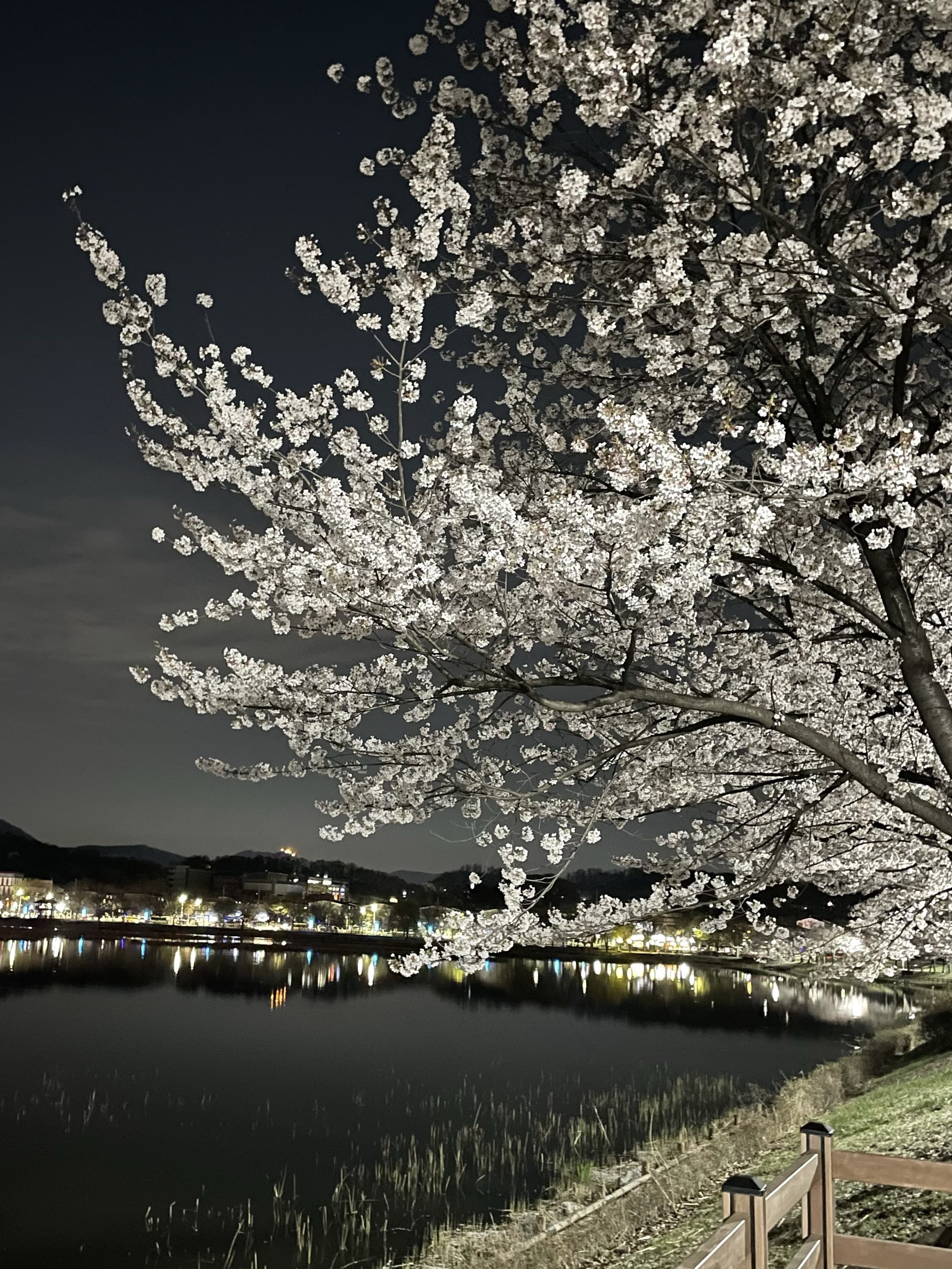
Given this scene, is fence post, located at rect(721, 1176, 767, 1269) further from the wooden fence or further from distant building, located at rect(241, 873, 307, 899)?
distant building, located at rect(241, 873, 307, 899)

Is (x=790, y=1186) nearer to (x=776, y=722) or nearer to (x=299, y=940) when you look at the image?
(x=776, y=722)

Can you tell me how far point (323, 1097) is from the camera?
77.0 ft

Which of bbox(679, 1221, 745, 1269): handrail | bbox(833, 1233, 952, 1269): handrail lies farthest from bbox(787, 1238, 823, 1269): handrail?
bbox(679, 1221, 745, 1269): handrail

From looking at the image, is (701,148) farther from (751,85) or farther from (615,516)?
(615,516)

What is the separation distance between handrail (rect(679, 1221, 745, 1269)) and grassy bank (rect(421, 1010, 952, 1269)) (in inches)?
161

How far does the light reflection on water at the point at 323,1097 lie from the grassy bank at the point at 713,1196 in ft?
4.41

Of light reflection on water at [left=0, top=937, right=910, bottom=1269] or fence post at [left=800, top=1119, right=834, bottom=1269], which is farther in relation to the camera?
light reflection on water at [left=0, top=937, right=910, bottom=1269]

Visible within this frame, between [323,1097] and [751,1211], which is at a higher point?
[751,1211]

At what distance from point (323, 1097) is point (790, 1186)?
21929mm

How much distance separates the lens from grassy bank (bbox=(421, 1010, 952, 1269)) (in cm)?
782

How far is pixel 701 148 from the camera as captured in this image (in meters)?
5.84

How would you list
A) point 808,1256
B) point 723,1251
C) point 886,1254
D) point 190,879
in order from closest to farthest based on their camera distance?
1. point 723,1251
2. point 808,1256
3. point 886,1254
4. point 190,879

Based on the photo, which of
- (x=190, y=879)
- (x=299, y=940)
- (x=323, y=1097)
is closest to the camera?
(x=323, y=1097)

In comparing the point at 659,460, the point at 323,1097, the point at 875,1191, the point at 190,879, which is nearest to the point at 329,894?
the point at 190,879
